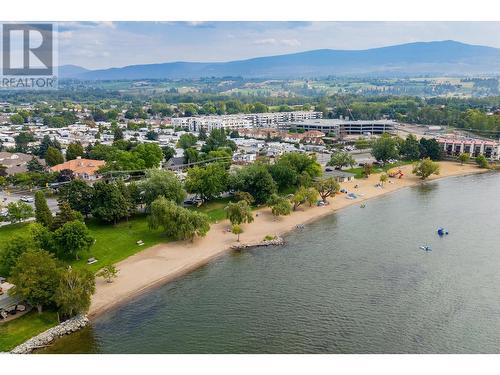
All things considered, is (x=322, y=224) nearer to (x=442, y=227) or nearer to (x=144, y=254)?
(x=442, y=227)

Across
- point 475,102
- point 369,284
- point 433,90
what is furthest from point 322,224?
point 433,90

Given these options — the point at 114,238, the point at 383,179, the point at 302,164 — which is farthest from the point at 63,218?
the point at 383,179

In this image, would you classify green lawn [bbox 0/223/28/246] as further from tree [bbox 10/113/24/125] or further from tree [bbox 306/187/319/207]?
tree [bbox 10/113/24/125]

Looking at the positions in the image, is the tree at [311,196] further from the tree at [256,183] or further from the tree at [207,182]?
the tree at [207,182]

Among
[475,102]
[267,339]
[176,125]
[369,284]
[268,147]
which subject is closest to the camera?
[267,339]

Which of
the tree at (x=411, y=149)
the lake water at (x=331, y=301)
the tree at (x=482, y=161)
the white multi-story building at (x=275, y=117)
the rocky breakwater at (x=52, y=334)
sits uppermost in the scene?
the white multi-story building at (x=275, y=117)

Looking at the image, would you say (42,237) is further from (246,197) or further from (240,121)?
(240,121)

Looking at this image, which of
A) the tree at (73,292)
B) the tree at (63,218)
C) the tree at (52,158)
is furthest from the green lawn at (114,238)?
the tree at (52,158)
